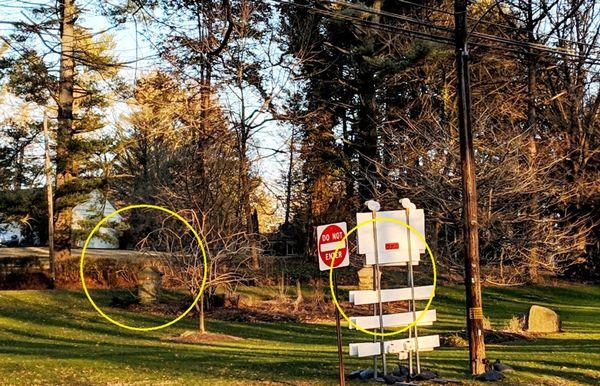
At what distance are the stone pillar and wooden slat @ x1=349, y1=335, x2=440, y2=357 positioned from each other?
15899mm

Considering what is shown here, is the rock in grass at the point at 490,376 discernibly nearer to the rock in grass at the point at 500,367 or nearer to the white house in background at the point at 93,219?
the rock in grass at the point at 500,367

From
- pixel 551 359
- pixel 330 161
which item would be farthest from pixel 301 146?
pixel 551 359

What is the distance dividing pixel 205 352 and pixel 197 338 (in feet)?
10.8

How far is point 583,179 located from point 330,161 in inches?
524

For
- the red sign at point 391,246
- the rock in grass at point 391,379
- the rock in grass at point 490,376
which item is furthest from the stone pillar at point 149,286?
the rock in grass at point 490,376

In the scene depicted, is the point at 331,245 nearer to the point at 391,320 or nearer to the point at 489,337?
the point at 391,320

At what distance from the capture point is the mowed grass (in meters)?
11.9

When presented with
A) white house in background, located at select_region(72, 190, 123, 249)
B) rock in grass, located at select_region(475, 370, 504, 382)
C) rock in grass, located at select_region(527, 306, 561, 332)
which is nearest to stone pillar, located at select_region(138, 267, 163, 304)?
white house in background, located at select_region(72, 190, 123, 249)

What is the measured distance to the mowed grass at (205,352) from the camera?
11906 mm

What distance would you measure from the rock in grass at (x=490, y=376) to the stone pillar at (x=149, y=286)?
16.4 metres

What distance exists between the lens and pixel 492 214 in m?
21.3

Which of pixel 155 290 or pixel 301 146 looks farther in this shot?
pixel 301 146

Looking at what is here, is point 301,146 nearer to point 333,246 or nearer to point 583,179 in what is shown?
point 583,179

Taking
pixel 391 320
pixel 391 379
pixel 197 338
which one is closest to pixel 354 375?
pixel 391 379
